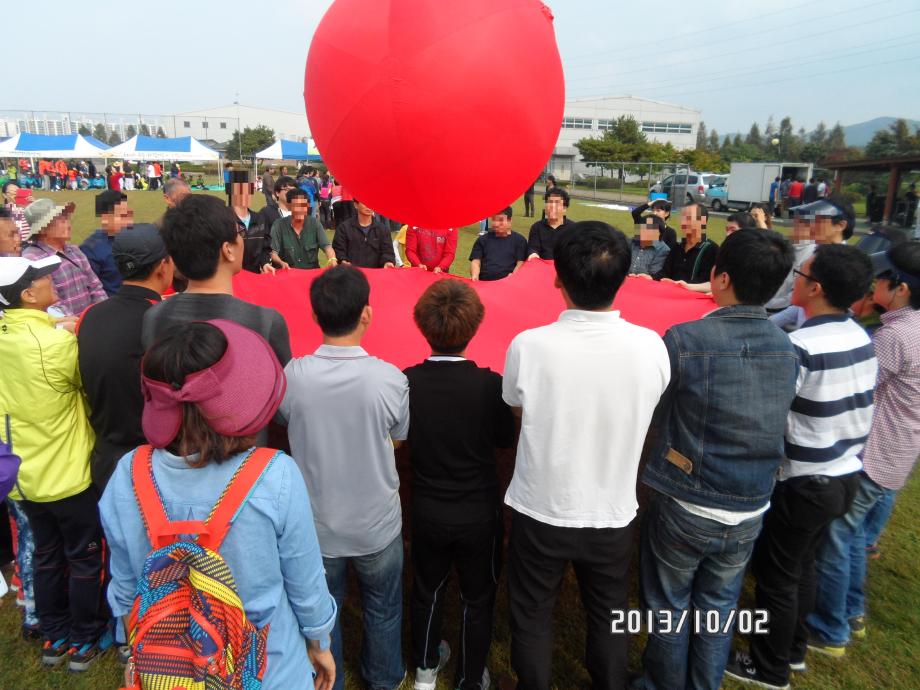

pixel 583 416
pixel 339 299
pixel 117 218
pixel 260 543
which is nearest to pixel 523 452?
pixel 583 416

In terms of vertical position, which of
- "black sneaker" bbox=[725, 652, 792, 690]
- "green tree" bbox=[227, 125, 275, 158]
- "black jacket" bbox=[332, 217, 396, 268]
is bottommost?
"black sneaker" bbox=[725, 652, 792, 690]

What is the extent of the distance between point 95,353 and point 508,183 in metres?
1.72

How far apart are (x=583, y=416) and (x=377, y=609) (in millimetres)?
1038

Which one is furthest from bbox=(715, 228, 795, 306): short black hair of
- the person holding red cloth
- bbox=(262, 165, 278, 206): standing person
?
bbox=(262, 165, 278, 206): standing person

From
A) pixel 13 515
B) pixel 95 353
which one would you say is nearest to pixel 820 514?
pixel 95 353

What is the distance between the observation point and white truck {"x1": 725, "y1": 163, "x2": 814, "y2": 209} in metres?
21.8

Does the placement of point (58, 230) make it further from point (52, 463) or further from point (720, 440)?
point (720, 440)

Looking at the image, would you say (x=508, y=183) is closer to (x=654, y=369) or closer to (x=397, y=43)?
(x=397, y=43)

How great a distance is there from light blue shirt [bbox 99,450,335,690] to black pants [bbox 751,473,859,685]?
171 cm

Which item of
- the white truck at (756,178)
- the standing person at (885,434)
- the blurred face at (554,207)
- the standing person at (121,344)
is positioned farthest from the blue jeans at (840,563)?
the white truck at (756,178)

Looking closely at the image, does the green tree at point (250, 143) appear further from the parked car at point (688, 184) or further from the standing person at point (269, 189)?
the standing person at point (269, 189)

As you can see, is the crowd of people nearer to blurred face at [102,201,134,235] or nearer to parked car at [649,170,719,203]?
blurred face at [102,201,134,235]

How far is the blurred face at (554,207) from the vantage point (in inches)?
186

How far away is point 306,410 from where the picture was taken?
1.77 meters
